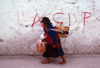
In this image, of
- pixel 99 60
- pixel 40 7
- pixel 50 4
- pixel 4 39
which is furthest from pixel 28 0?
pixel 99 60

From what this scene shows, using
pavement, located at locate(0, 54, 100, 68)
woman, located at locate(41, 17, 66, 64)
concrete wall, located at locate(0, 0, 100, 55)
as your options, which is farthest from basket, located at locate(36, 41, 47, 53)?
concrete wall, located at locate(0, 0, 100, 55)

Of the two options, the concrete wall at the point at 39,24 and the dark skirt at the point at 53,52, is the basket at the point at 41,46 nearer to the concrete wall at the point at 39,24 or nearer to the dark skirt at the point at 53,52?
the dark skirt at the point at 53,52

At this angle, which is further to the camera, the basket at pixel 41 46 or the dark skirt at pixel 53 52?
the dark skirt at pixel 53 52

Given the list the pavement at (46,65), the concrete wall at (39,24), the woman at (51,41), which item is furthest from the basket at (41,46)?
the concrete wall at (39,24)

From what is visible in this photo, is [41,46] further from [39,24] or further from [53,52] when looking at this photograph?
[39,24]

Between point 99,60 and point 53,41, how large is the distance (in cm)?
168

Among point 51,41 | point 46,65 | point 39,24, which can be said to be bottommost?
point 46,65

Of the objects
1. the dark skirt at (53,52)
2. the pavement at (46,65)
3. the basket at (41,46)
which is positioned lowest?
the pavement at (46,65)

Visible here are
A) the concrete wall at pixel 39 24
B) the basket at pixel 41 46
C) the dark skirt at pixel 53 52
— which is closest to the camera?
the basket at pixel 41 46

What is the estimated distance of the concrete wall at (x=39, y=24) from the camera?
3744 millimetres

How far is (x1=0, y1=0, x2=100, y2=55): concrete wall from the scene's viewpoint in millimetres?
3744

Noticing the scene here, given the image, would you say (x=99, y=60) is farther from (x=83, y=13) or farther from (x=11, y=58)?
(x=11, y=58)

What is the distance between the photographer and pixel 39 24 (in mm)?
3811

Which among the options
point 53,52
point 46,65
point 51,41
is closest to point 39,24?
point 51,41
